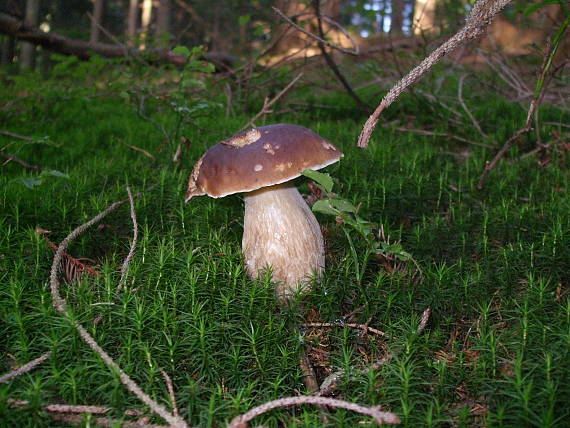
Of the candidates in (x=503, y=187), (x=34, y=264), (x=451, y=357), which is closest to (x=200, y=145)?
(x=34, y=264)

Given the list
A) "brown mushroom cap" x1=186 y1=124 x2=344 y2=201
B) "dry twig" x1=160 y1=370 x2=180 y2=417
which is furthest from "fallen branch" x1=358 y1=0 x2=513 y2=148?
"dry twig" x1=160 y1=370 x2=180 y2=417

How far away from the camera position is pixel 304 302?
214 cm

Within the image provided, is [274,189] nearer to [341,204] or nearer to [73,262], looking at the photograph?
[341,204]

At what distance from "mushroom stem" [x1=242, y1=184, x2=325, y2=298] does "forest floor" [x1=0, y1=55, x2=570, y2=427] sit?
0.10m

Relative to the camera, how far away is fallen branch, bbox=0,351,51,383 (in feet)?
4.99

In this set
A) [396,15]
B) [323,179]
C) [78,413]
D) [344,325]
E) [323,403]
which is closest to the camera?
[323,403]

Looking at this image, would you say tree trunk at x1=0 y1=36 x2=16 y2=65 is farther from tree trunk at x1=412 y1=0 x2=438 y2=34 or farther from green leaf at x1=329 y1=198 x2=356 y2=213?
green leaf at x1=329 y1=198 x2=356 y2=213

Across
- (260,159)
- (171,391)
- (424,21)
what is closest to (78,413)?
(171,391)

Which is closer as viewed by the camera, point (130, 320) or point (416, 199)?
point (130, 320)

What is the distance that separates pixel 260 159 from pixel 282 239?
1.65ft

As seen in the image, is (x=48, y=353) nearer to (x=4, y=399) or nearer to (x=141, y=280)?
(x=4, y=399)

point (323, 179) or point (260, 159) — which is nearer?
point (323, 179)

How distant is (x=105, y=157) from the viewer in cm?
362

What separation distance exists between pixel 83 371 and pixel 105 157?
2407 millimetres
